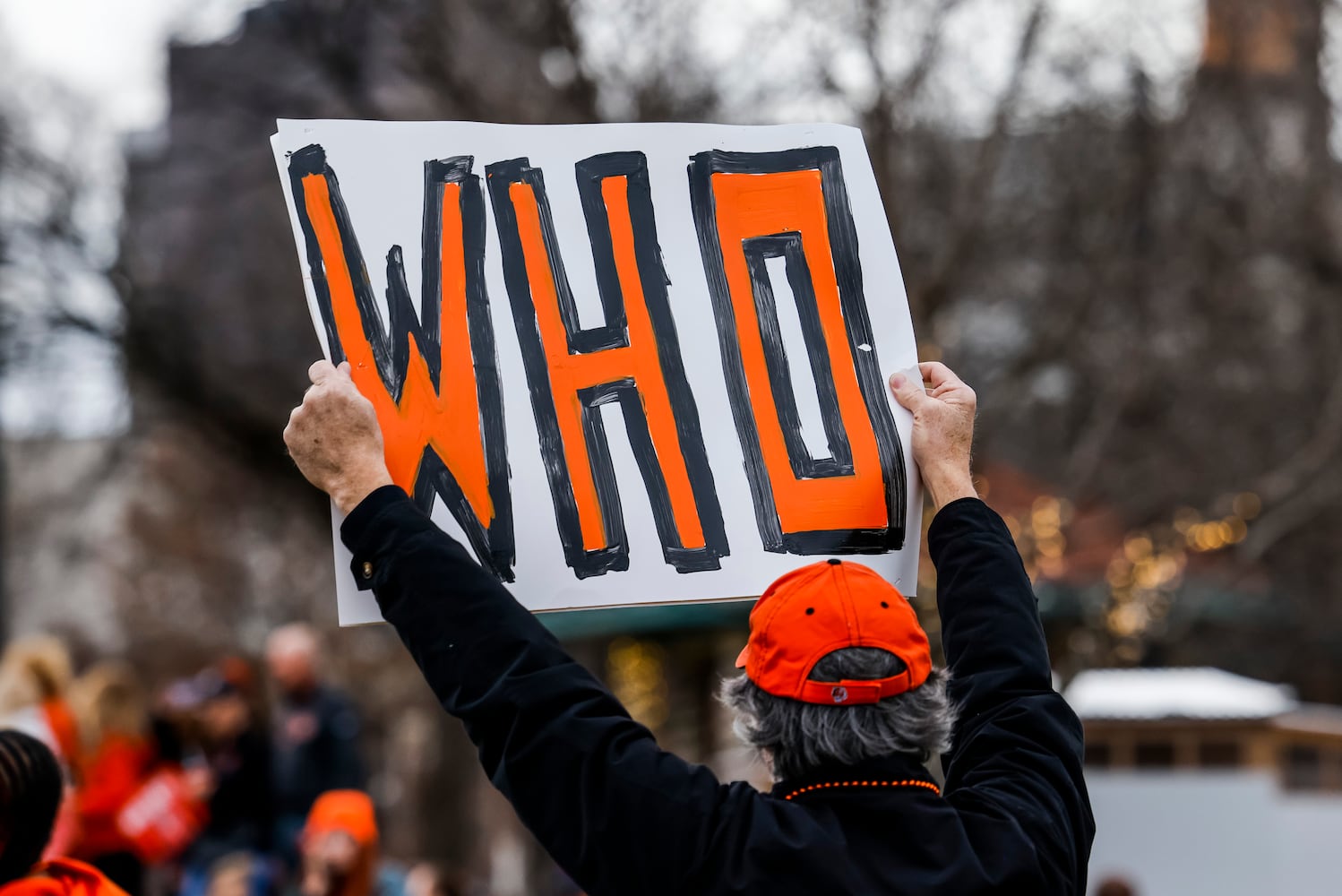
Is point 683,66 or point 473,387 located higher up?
point 683,66

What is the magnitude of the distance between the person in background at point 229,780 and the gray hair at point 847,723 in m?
4.92

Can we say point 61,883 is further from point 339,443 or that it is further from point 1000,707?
point 1000,707

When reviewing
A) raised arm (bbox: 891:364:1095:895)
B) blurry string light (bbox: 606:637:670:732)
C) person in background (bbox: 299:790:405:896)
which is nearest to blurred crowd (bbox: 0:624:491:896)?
person in background (bbox: 299:790:405:896)

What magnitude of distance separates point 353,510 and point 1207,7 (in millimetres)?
7624

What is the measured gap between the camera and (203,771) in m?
6.64

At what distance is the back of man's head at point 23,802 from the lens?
213cm

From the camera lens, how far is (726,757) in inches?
494

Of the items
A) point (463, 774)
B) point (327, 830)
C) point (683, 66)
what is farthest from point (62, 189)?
point (327, 830)

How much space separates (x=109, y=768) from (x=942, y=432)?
4.80 metres

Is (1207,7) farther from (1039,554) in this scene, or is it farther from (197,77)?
(197,77)

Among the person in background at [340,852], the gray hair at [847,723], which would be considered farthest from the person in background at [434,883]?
the gray hair at [847,723]

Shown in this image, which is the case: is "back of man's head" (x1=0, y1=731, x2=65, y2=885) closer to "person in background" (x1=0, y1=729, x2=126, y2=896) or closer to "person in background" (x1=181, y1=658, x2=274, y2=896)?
"person in background" (x1=0, y1=729, x2=126, y2=896)

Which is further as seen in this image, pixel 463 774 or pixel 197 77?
pixel 463 774

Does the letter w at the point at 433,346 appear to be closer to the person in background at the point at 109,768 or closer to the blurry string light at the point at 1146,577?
the person in background at the point at 109,768
